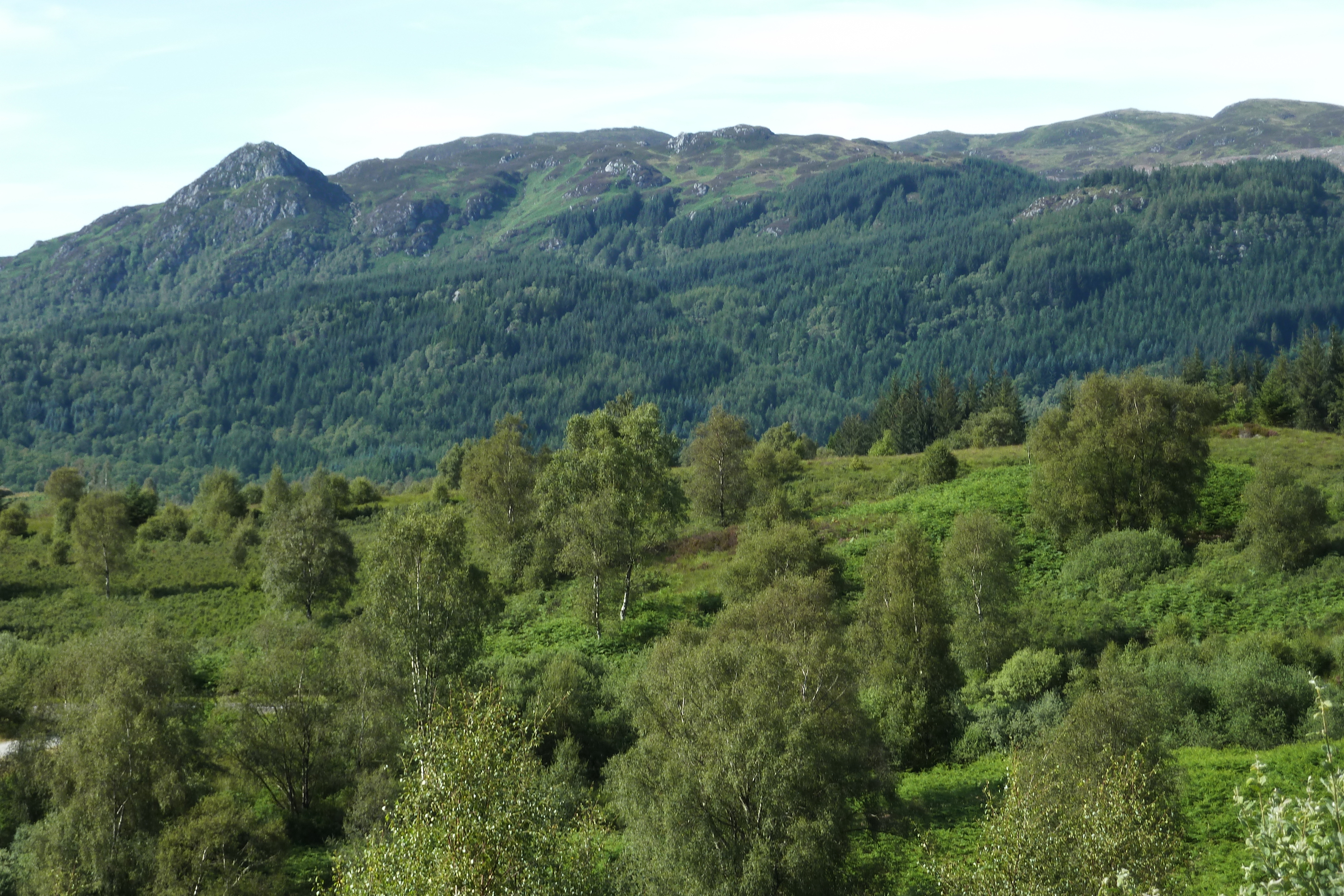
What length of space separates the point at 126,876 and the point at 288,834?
8155 millimetres

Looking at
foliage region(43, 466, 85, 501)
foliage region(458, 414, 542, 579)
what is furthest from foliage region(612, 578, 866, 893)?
foliage region(43, 466, 85, 501)

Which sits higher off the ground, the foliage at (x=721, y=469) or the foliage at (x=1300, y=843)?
the foliage at (x=1300, y=843)

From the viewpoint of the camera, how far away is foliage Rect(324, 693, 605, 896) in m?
25.8

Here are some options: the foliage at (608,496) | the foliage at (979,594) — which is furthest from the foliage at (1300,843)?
the foliage at (608,496)

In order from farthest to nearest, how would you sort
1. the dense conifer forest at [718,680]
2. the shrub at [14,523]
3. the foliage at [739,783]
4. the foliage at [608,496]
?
the shrub at [14,523], the foliage at [608,496], the foliage at [739,783], the dense conifer forest at [718,680]

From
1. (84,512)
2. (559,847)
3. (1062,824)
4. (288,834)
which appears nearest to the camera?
(1062,824)

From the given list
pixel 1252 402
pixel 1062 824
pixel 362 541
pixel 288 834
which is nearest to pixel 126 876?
pixel 288 834

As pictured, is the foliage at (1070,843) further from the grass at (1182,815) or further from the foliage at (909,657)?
the foliage at (909,657)

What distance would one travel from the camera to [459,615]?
1984 inches

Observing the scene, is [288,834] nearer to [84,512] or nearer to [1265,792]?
[1265,792]

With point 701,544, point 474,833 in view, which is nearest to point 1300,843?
point 474,833

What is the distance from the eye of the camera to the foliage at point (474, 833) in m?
25.8

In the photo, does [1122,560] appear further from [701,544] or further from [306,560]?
[306,560]

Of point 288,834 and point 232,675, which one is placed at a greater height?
point 232,675
